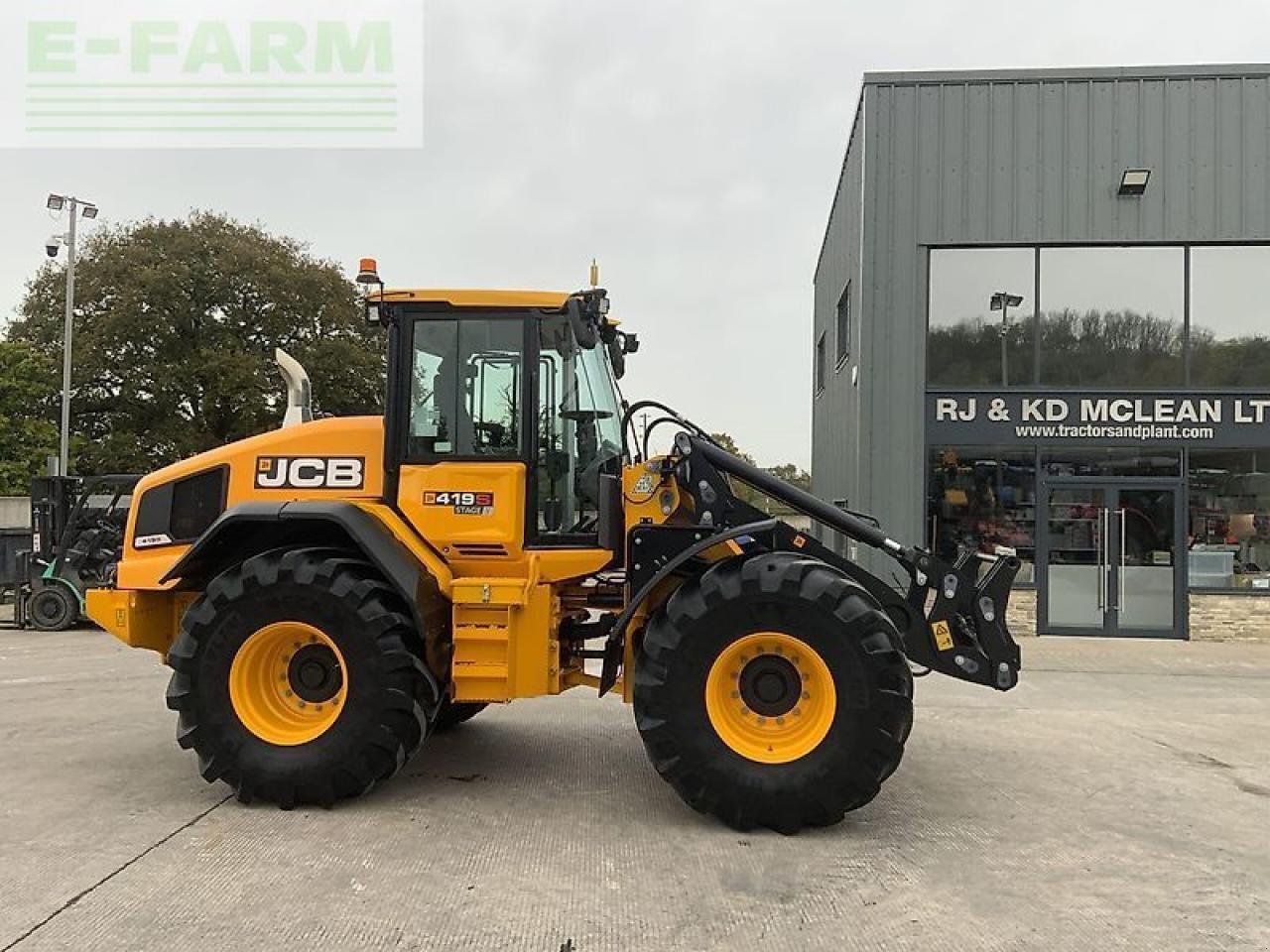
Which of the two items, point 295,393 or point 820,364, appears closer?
point 295,393

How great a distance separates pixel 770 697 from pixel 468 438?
6.94ft

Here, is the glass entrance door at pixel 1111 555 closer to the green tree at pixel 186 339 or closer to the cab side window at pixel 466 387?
the cab side window at pixel 466 387

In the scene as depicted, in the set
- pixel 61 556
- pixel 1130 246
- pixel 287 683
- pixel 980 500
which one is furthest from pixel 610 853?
pixel 1130 246

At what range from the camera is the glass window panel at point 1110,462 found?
12227mm

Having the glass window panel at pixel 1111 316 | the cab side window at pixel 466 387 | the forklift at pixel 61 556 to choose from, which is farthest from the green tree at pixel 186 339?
the cab side window at pixel 466 387

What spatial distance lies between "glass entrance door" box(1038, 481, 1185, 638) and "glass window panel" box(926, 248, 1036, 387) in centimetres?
172

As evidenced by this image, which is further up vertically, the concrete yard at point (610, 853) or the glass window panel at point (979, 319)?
the glass window panel at point (979, 319)

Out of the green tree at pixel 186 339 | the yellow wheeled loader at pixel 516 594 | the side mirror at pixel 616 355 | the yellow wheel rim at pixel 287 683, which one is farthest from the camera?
the green tree at pixel 186 339

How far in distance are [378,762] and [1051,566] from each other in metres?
9.89

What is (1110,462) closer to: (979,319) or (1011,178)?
(979,319)

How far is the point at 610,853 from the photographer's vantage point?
4.36 metres

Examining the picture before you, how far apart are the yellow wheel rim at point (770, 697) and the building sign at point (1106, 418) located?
839 cm

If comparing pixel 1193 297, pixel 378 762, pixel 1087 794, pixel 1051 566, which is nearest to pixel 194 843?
pixel 378 762

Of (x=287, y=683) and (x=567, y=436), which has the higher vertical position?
(x=567, y=436)
